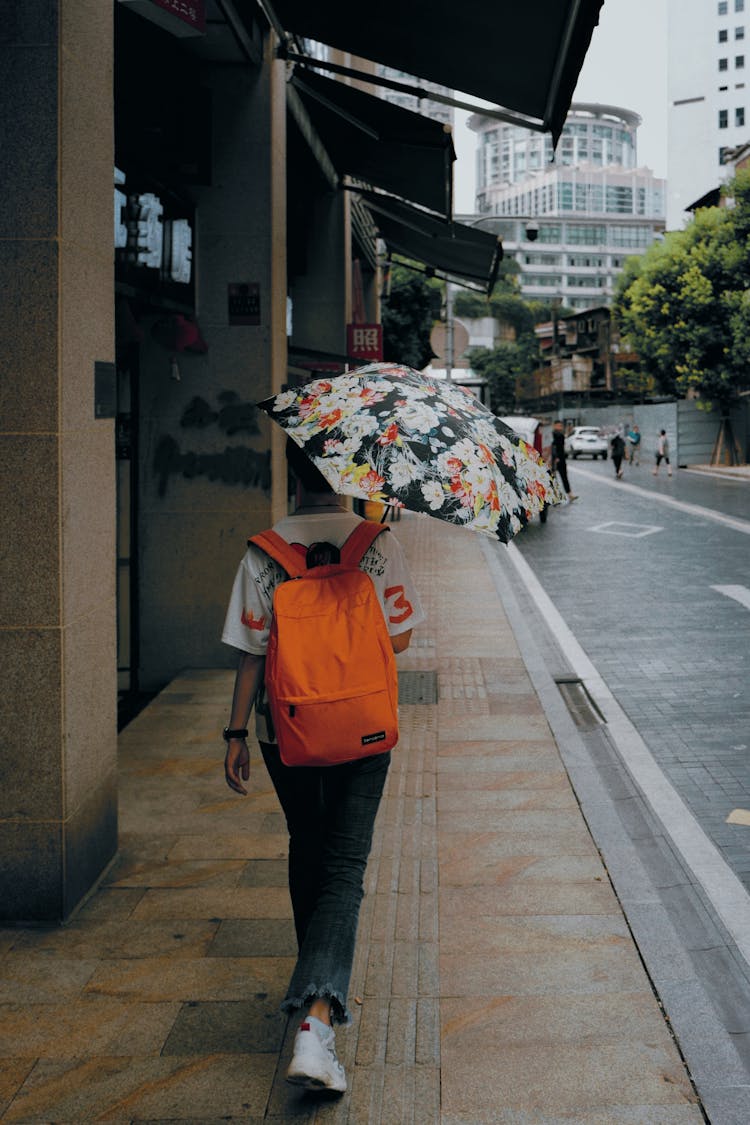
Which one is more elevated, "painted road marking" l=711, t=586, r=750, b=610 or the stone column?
the stone column

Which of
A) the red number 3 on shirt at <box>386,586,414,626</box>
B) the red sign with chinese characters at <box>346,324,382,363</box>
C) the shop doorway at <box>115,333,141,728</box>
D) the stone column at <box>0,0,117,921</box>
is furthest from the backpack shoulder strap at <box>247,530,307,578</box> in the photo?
the red sign with chinese characters at <box>346,324,382,363</box>

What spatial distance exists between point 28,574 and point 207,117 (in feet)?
18.9

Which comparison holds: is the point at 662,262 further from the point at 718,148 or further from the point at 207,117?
the point at 718,148

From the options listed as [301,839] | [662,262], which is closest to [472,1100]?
[301,839]

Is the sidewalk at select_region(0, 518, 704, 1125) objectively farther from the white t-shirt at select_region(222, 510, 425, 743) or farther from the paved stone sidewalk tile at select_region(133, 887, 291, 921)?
the white t-shirt at select_region(222, 510, 425, 743)

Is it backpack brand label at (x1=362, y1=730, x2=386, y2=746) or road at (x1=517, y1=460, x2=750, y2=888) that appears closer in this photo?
backpack brand label at (x1=362, y1=730, x2=386, y2=746)

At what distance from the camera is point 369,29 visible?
7.94 meters

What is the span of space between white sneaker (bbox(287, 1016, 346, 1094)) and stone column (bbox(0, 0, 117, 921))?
63.4 inches

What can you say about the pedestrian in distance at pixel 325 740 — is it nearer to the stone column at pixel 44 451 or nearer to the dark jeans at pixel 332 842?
the dark jeans at pixel 332 842

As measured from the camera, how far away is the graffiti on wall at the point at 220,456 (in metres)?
9.35

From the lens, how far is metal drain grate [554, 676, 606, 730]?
8062 millimetres

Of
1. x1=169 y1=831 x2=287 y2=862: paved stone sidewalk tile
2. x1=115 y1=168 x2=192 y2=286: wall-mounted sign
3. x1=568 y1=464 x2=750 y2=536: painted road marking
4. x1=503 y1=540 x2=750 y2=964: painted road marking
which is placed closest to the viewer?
x1=503 y1=540 x2=750 y2=964: painted road marking

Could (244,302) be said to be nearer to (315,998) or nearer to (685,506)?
(315,998)

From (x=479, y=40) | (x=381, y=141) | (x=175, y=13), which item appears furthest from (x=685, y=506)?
(x=175, y=13)
